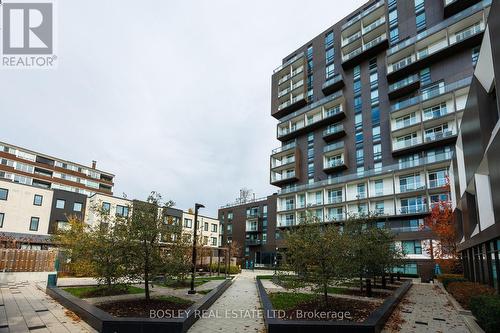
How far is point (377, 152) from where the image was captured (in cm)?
4650

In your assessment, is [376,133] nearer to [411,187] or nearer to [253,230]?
[411,187]

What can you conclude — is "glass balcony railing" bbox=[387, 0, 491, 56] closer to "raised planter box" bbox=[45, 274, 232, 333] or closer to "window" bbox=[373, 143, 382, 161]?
"window" bbox=[373, 143, 382, 161]

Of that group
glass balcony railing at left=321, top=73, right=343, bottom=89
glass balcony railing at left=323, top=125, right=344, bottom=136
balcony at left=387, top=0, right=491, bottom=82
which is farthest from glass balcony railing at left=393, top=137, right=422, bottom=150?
glass balcony railing at left=321, top=73, right=343, bottom=89

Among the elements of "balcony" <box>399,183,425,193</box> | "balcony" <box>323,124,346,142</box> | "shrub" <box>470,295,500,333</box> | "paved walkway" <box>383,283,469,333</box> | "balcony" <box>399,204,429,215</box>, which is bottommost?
"paved walkway" <box>383,283,469,333</box>

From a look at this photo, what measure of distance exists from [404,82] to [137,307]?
4562cm

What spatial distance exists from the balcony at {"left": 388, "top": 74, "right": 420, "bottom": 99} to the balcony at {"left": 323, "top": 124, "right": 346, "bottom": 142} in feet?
29.1

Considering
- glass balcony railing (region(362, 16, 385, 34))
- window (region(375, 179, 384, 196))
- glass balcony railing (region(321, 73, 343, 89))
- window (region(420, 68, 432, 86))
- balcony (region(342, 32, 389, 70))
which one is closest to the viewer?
window (region(420, 68, 432, 86))

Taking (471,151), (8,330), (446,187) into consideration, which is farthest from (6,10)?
(446,187)

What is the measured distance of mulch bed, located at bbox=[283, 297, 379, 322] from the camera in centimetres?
964

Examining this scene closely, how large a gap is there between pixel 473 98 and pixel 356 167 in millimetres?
36214

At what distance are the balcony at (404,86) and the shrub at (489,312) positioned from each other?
4025 cm

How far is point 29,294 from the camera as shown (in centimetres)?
1480

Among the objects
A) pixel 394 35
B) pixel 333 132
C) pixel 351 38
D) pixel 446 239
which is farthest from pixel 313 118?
pixel 446 239

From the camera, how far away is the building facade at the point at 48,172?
202ft
